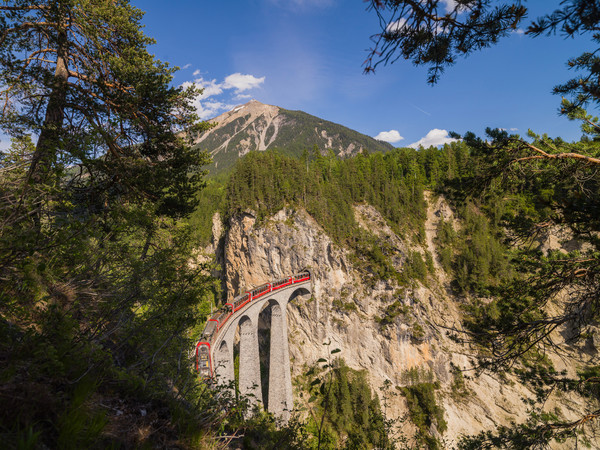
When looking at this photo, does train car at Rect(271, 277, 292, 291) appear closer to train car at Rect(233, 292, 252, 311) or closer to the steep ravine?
train car at Rect(233, 292, 252, 311)

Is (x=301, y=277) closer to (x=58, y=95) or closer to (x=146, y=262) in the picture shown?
(x=146, y=262)

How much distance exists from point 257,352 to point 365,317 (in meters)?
16.7

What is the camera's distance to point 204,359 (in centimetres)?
1266

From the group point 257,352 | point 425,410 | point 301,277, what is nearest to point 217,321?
point 257,352

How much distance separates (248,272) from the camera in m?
37.3

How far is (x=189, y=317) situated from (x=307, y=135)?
17693cm

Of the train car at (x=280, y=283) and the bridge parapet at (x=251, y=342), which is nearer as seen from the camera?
the bridge parapet at (x=251, y=342)

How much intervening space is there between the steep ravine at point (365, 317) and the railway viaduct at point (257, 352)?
785cm

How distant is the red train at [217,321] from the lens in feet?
39.7

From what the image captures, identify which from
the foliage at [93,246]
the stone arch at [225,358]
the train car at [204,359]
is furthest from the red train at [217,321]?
the foliage at [93,246]

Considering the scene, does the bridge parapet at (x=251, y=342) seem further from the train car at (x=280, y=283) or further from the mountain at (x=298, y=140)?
the mountain at (x=298, y=140)

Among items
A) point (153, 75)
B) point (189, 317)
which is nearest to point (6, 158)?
point (153, 75)

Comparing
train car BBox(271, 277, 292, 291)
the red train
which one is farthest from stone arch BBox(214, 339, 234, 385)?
train car BBox(271, 277, 292, 291)

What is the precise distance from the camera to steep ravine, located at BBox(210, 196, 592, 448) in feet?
92.7
